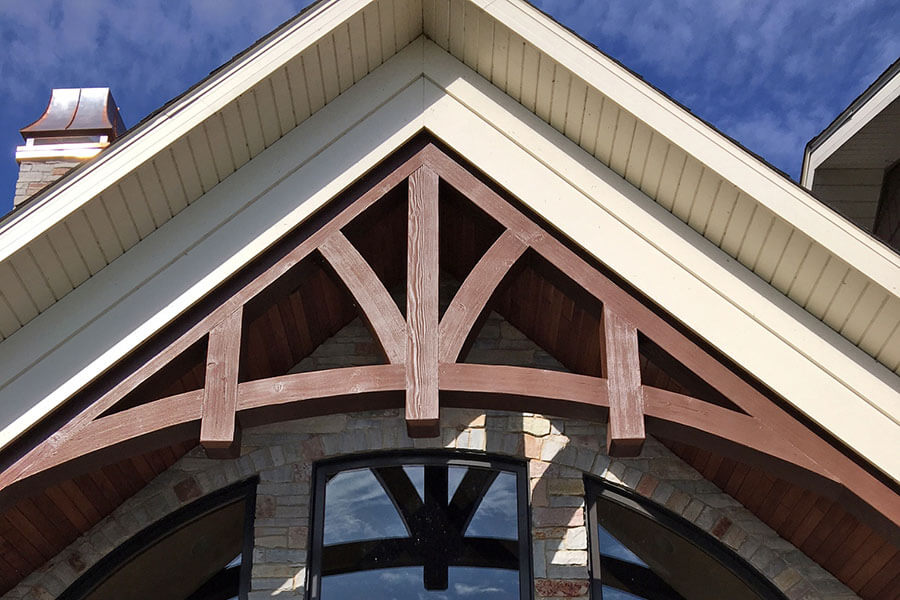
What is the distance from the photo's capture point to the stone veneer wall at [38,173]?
7.98 m

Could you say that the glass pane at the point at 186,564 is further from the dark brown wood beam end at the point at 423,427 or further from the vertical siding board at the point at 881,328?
the vertical siding board at the point at 881,328

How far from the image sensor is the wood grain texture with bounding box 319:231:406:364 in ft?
16.2

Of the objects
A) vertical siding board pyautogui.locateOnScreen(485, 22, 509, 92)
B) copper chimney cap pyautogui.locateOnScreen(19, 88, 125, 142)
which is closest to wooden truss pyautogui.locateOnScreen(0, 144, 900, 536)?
vertical siding board pyautogui.locateOnScreen(485, 22, 509, 92)

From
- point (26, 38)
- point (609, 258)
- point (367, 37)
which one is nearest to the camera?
point (609, 258)

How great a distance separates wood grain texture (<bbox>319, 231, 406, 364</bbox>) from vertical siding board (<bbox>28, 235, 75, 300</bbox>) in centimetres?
134

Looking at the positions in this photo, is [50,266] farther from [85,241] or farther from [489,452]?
[489,452]

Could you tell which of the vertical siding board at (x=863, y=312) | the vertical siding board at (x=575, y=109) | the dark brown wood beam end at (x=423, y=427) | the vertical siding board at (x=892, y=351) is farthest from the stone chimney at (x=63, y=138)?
the vertical siding board at (x=892, y=351)

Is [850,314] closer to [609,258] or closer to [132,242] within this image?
[609,258]

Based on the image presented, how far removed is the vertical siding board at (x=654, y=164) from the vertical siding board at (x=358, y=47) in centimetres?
179

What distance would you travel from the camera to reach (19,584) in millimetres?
6148

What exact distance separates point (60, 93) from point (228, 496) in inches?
162

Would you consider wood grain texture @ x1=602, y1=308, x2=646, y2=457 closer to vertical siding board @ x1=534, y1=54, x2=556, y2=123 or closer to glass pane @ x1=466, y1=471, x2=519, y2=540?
vertical siding board @ x1=534, y1=54, x2=556, y2=123

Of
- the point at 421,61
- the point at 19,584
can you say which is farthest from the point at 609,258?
the point at 19,584

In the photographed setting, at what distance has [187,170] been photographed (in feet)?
17.7
